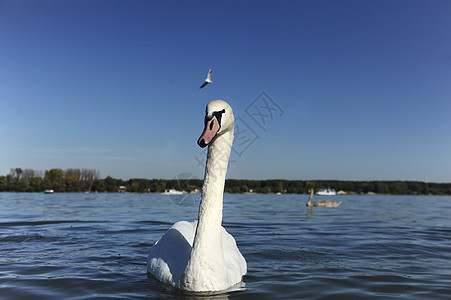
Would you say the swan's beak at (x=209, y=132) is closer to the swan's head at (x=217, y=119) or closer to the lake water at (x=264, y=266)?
the swan's head at (x=217, y=119)

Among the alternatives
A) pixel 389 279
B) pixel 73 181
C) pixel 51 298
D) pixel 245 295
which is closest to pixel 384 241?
pixel 389 279

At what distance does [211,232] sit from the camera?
526 centimetres

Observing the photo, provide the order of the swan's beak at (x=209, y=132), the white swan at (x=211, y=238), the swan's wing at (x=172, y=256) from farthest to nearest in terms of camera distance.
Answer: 1. the swan's wing at (x=172, y=256)
2. the white swan at (x=211, y=238)
3. the swan's beak at (x=209, y=132)

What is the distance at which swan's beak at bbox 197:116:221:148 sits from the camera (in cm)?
436

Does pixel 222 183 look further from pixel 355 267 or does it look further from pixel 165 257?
pixel 355 267

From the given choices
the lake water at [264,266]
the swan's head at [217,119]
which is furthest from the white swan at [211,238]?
the lake water at [264,266]

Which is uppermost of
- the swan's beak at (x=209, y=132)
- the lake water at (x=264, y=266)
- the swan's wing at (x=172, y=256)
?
the swan's beak at (x=209, y=132)

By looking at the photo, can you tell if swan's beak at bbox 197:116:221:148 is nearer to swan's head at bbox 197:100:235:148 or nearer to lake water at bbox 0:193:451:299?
swan's head at bbox 197:100:235:148

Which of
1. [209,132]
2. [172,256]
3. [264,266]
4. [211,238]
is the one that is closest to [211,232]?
[211,238]

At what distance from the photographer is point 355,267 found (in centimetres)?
739

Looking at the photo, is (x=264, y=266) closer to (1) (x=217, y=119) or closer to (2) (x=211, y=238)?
(2) (x=211, y=238)

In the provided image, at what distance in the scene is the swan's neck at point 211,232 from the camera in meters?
5.13

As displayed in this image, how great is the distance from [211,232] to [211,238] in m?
0.08

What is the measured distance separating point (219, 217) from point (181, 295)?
1.18m
